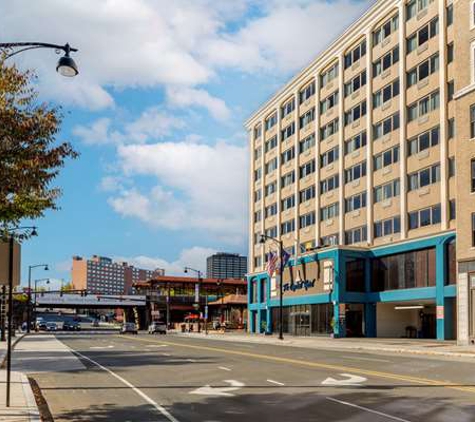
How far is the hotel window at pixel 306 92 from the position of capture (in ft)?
251

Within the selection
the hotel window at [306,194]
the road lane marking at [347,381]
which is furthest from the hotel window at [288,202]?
the road lane marking at [347,381]

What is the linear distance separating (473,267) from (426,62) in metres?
19.6

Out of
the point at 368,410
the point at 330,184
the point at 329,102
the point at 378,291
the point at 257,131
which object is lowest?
the point at 368,410

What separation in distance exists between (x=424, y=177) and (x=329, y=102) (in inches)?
759

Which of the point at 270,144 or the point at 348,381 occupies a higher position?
the point at 270,144

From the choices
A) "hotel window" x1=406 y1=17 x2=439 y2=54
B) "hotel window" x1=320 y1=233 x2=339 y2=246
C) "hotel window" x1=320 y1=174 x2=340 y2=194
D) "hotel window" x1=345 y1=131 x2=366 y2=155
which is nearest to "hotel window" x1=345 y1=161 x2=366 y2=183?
"hotel window" x1=345 y1=131 x2=366 y2=155

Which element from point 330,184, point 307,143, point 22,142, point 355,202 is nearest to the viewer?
point 22,142

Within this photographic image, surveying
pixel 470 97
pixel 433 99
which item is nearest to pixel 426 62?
pixel 433 99

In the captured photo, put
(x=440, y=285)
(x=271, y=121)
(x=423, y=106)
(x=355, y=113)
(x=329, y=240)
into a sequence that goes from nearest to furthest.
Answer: (x=440, y=285) → (x=423, y=106) → (x=355, y=113) → (x=329, y=240) → (x=271, y=121)

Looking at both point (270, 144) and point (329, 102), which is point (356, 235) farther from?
point (270, 144)

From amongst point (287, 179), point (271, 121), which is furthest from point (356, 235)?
point (271, 121)

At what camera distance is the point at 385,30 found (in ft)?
205

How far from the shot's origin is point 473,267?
144ft

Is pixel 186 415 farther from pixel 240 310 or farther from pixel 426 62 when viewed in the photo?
pixel 240 310
